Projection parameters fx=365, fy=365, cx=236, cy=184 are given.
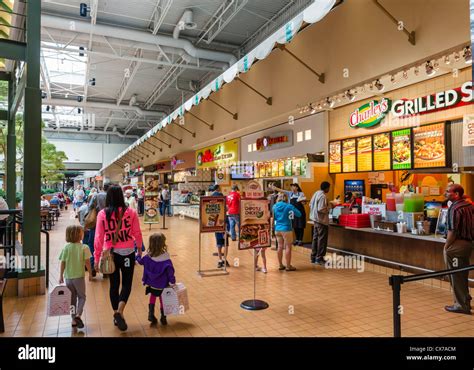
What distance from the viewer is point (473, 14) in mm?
3570

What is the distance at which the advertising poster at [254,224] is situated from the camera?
19.1ft

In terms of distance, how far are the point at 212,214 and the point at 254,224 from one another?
1.63 metres

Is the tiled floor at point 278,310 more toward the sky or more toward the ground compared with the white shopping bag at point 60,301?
more toward the ground

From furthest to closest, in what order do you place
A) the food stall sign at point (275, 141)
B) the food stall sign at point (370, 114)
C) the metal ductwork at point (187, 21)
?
the metal ductwork at point (187, 21)
the food stall sign at point (275, 141)
the food stall sign at point (370, 114)

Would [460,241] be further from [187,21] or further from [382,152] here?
[187,21]

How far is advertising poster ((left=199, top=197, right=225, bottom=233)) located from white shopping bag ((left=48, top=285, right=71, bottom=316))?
129 inches

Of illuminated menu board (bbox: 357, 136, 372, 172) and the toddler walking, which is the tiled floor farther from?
illuminated menu board (bbox: 357, 136, 372, 172)

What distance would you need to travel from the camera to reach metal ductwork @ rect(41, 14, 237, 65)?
11883 mm

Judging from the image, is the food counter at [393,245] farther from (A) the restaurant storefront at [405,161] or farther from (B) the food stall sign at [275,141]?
(B) the food stall sign at [275,141]

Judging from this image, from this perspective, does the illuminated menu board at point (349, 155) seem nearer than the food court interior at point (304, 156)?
No

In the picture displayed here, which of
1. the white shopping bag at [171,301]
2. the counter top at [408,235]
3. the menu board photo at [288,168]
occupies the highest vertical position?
the menu board photo at [288,168]

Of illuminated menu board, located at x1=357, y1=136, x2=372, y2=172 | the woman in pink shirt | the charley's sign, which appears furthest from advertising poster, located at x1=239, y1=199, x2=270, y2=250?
the charley's sign

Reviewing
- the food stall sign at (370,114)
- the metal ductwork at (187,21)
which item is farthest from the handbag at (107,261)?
the metal ductwork at (187,21)

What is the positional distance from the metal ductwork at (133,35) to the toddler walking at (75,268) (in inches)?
396
